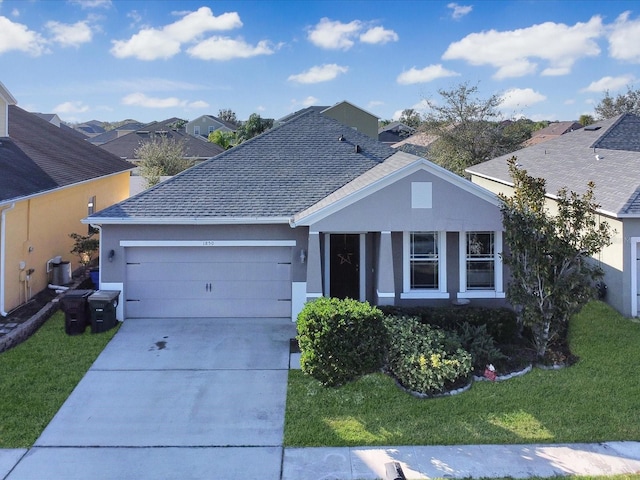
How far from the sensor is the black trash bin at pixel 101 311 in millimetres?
12508

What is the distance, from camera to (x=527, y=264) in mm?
10836

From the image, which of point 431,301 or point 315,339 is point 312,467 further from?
point 431,301

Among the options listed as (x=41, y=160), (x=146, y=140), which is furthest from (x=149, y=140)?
(x=41, y=160)

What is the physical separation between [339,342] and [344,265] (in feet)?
15.6

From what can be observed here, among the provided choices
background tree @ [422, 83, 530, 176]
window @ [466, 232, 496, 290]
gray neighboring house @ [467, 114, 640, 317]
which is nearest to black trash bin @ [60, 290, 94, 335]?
window @ [466, 232, 496, 290]

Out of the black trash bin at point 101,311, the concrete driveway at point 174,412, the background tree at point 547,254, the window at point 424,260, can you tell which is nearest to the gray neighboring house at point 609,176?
the background tree at point 547,254

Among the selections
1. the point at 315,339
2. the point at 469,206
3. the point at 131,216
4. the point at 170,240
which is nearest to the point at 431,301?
the point at 469,206

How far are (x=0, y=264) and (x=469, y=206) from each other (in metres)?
11.5

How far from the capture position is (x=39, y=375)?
10211mm

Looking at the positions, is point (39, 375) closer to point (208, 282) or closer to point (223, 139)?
point (208, 282)

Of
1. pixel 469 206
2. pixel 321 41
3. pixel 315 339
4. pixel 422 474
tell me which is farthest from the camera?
pixel 321 41

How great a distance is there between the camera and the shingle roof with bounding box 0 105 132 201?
14.7m

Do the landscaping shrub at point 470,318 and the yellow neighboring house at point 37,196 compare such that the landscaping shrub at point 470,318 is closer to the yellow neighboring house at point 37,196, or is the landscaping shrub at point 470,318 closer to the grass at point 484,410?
the grass at point 484,410

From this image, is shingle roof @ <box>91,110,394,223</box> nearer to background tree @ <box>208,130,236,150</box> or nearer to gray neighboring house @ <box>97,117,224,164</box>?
gray neighboring house @ <box>97,117,224,164</box>
